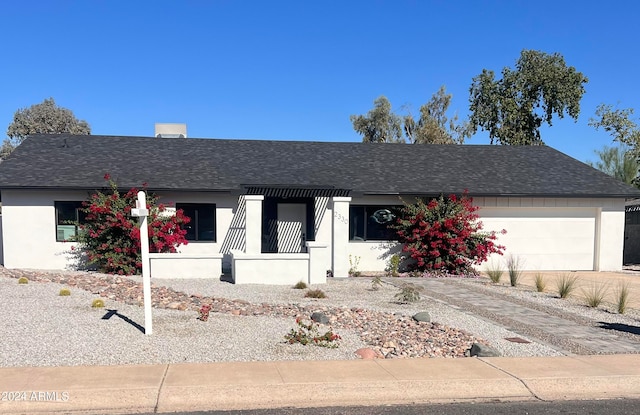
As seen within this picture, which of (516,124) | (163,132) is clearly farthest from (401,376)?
(516,124)

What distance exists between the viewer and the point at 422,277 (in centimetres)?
1645

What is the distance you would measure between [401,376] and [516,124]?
124 feet

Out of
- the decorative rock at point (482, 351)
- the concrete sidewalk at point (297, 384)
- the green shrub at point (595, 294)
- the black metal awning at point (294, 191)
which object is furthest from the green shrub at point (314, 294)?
the green shrub at point (595, 294)

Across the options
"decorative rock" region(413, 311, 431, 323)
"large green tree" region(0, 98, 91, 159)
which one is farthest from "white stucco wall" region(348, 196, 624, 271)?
"large green tree" region(0, 98, 91, 159)

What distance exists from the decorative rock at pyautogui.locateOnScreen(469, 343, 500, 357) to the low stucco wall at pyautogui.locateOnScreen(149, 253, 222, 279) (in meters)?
8.55

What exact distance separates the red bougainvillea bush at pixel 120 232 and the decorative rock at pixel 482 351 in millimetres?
10084

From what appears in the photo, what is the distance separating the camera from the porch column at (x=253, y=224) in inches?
591

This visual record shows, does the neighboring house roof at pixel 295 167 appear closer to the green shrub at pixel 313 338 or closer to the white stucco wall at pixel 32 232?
the white stucco wall at pixel 32 232

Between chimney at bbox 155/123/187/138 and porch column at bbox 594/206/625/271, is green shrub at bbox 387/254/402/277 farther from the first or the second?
chimney at bbox 155/123/187/138

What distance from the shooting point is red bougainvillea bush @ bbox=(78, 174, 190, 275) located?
587 inches

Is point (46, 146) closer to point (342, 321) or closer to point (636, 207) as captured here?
point (342, 321)

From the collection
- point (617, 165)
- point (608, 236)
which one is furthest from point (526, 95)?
point (608, 236)

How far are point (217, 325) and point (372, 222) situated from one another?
9.78m

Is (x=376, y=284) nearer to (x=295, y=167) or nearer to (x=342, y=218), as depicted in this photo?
(x=342, y=218)
